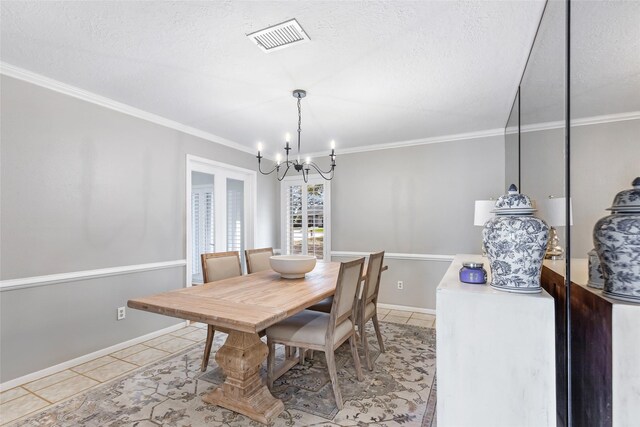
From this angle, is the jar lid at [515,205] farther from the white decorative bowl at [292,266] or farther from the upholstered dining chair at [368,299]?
the white decorative bowl at [292,266]

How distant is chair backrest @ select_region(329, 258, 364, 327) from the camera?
80.0 inches

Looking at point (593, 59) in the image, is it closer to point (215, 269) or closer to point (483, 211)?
point (483, 211)

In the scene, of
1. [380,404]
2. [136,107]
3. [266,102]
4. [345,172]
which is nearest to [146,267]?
[136,107]

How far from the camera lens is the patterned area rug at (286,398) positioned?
1905 millimetres

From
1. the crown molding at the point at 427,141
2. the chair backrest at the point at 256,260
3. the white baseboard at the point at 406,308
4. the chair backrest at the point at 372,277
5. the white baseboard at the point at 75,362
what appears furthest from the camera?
the white baseboard at the point at 406,308

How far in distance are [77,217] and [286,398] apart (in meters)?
2.36

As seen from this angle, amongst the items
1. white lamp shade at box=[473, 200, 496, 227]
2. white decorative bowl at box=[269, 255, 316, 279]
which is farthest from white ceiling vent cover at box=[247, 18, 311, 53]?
white lamp shade at box=[473, 200, 496, 227]

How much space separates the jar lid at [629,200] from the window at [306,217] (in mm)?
4060

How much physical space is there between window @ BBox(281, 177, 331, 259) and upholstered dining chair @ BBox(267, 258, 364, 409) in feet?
8.55

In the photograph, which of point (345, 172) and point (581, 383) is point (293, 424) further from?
point (345, 172)

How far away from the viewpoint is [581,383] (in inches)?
43.6

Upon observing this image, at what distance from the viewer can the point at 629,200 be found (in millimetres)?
889

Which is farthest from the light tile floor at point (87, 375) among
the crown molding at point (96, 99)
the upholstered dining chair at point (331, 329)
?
the crown molding at point (96, 99)

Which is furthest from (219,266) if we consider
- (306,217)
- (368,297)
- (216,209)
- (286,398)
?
(306,217)
